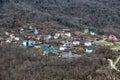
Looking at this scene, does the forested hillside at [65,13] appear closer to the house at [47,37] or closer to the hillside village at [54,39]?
the hillside village at [54,39]

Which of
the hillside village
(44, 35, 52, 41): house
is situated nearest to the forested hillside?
the hillside village

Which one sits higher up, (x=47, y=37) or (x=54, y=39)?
(x=47, y=37)

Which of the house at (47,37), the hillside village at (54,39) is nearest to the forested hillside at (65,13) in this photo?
the hillside village at (54,39)

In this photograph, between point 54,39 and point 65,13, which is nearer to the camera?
point 54,39

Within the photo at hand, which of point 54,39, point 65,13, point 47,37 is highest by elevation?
point 47,37

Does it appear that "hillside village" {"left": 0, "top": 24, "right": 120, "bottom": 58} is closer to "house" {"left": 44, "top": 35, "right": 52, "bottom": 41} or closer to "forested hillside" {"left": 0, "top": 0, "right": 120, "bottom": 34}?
"house" {"left": 44, "top": 35, "right": 52, "bottom": 41}

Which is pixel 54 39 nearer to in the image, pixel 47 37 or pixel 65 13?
pixel 47 37

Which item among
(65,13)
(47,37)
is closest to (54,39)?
(47,37)

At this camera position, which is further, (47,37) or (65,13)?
(65,13)

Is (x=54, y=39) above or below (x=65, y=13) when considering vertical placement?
above
